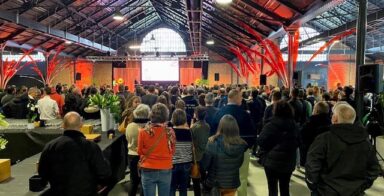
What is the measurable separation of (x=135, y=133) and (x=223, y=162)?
4.09 feet

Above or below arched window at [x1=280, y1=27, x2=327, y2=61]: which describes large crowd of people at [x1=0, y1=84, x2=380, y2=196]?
below

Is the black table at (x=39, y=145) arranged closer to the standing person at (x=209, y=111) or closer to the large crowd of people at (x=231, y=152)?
the large crowd of people at (x=231, y=152)

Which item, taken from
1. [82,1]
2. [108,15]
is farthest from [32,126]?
[108,15]

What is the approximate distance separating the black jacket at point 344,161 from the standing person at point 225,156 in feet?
2.83

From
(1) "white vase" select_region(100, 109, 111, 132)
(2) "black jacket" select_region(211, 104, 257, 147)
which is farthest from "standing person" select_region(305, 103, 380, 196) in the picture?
(1) "white vase" select_region(100, 109, 111, 132)

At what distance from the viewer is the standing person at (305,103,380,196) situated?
292 cm

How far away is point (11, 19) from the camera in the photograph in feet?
42.2

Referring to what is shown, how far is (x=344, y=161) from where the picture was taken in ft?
9.59

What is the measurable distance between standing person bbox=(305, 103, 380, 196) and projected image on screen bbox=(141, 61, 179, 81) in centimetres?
2206

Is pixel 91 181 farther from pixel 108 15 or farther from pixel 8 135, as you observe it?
pixel 108 15

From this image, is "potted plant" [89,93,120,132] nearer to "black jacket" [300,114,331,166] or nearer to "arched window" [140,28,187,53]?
"black jacket" [300,114,331,166]

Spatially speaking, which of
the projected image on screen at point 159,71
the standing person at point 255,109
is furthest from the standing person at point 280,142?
the projected image on screen at point 159,71

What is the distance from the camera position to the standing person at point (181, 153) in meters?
3.98

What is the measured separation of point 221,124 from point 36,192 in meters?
1.76
